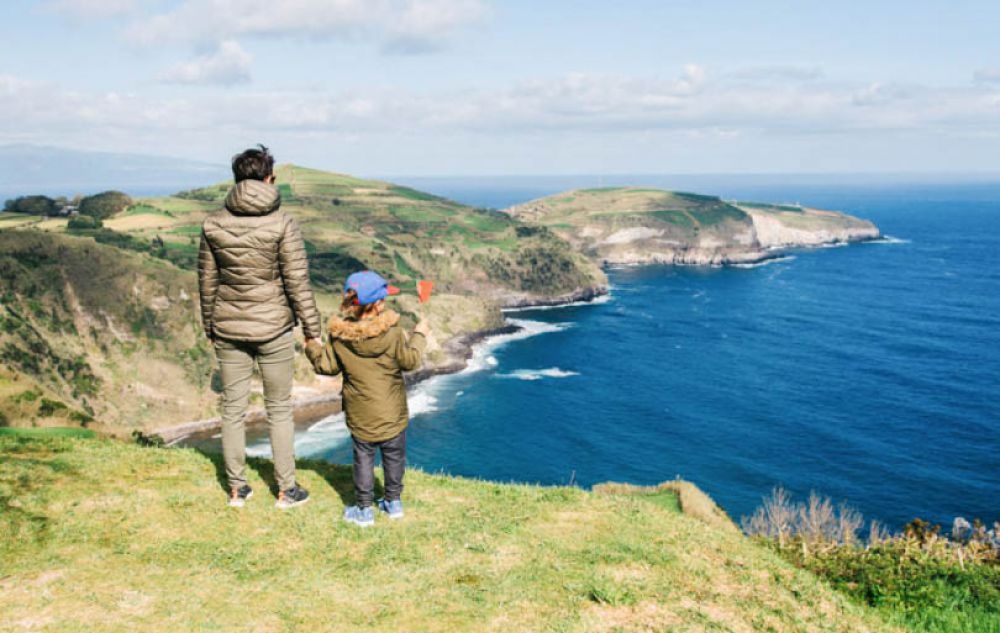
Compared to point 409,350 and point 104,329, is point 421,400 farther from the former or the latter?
point 409,350

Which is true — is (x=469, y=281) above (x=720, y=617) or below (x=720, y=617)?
below

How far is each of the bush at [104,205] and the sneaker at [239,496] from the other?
176434 millimetres

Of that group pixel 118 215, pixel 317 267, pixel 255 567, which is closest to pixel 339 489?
pixel 255 567

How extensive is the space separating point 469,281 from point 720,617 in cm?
17079

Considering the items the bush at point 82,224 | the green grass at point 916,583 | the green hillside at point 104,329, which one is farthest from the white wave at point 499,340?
the green grass at point 916,583

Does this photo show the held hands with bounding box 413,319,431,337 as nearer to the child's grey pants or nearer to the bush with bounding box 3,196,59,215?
the child's grey pants

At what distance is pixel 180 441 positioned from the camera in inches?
3536

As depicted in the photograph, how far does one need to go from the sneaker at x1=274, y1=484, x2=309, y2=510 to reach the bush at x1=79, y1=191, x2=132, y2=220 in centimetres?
17677

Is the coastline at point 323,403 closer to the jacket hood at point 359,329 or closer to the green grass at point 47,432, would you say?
the green grass at point 47,432

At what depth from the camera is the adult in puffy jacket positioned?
27.9 ft

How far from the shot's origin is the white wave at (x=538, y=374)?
103688mm

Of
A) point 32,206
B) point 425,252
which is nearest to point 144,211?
point 32,206

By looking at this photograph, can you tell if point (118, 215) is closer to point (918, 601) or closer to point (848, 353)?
point (848, 353)

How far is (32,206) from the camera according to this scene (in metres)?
151
